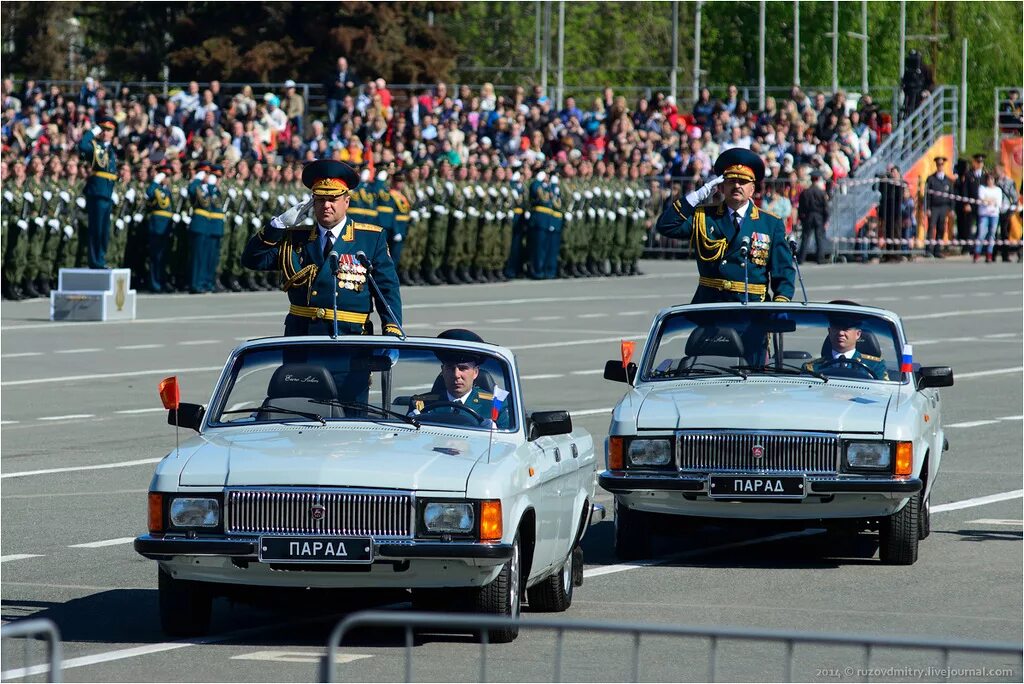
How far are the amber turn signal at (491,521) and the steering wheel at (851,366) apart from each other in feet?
13.3

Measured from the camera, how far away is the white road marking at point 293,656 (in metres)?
8.89

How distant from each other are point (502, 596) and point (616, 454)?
2692 mm

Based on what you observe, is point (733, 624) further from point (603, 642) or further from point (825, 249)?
point (825, 249)

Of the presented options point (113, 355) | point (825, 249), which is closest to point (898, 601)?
point (113, 355)

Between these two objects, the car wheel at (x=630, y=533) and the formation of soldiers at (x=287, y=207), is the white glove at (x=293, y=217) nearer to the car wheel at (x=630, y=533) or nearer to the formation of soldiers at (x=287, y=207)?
the car wheel at (x=630, y=533)

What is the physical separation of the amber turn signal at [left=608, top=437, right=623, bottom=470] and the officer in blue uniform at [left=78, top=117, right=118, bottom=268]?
2310 centimetres

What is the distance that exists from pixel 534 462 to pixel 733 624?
3.70 ft

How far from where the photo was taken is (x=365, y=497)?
30.1ft

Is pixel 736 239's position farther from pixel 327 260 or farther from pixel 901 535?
pixel 901 535

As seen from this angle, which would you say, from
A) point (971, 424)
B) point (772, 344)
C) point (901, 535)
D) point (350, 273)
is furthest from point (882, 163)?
point (901, 535)

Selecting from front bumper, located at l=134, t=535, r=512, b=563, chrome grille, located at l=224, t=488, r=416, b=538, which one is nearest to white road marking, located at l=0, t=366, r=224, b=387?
front bumper, located at l=134, t=535, r=512, b=563

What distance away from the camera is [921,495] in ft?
40.2

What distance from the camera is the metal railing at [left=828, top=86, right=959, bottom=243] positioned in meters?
48.7

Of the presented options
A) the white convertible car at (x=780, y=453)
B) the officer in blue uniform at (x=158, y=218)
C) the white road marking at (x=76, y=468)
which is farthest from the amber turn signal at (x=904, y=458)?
the officer in blue uniform at (x=158, y=218)
